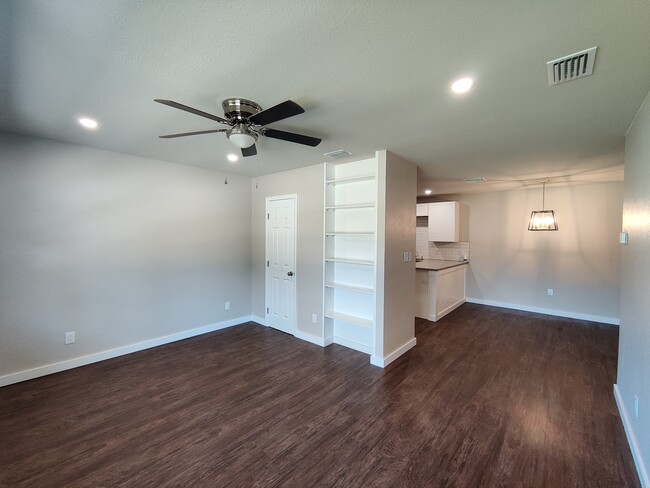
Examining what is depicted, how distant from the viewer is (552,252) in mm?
5391

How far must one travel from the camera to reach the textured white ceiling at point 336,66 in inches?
49.0

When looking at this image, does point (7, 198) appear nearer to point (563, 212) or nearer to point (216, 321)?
point (216, 321)

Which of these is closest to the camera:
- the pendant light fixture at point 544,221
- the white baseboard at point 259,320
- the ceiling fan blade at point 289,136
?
the ceiling fan blade at point 289,136

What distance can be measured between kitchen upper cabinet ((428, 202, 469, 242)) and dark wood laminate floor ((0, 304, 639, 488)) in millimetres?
2708

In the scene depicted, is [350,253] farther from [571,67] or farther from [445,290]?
[571,67]

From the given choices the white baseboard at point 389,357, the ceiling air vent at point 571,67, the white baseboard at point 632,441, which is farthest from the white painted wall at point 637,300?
the white baseboard at point 389,357

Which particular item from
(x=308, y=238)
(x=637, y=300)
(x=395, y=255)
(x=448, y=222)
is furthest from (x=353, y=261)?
(x=448, y=222)

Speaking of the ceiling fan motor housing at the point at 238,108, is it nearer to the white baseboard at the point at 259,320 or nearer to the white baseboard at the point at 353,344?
the white baseboard at the point at 353,344

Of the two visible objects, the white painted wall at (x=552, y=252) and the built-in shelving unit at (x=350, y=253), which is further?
the white painted wall at (x=552, y=252)

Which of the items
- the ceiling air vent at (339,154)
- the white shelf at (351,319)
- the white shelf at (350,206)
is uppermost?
the ceiling air vent at (339,154)

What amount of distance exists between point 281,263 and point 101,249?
234 centimetres

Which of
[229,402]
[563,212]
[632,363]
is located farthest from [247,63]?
[563,212]

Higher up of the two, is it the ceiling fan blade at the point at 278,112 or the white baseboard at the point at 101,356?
the ceiling fan blade at the point at 278,112

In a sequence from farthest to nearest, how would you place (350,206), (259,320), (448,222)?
(448,222) < (259,320) < (350,206)
